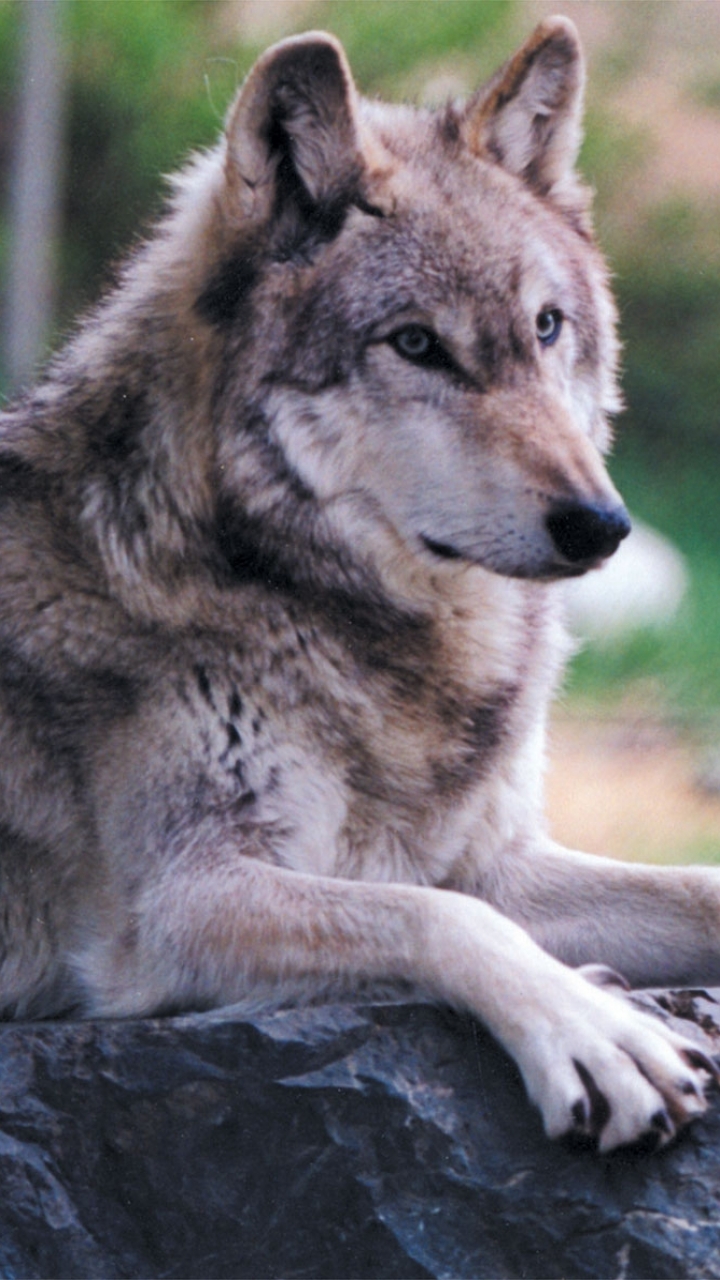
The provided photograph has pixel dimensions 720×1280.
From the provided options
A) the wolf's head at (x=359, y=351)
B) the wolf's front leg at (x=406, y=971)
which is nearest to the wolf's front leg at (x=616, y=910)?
the wolf's front leg at (x=406, y=971)

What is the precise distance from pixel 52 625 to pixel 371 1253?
1.48m

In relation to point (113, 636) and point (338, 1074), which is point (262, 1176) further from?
point (113, 636)

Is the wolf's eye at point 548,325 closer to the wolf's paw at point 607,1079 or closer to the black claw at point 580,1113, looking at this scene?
the wolf's paw at point 607,1079

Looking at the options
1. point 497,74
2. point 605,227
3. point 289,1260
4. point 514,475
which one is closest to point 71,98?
point 605,227

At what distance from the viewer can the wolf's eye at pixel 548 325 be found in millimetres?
3732

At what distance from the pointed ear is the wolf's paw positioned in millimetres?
1974

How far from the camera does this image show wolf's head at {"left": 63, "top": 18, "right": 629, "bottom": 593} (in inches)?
139

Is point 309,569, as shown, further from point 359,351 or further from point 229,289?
point 229,289

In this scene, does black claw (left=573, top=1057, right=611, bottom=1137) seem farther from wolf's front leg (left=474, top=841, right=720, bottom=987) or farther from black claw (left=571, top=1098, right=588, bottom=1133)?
wolf's front leg (left=474, top=841, right=720, bottom=987)

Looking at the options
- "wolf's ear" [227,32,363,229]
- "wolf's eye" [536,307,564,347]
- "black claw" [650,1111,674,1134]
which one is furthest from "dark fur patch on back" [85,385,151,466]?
"black claw" [650,1111,674,1134]

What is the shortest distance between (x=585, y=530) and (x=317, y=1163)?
50.9 inches

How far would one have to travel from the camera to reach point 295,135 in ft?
12.0

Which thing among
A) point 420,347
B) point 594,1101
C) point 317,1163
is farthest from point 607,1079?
point 420,347

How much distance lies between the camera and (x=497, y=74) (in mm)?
4020
